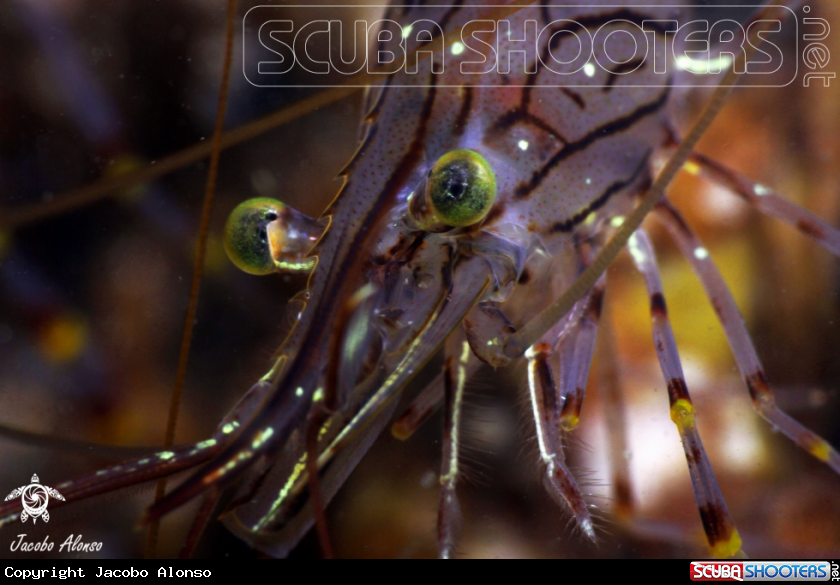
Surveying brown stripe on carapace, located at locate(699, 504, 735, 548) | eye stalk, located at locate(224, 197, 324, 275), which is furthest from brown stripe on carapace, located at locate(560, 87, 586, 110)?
brown stripe on carapace, located at locate(699, 504, 735, 548)

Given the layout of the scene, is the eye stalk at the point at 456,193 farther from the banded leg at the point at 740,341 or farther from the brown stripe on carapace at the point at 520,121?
the banded leg at the point at 740,341

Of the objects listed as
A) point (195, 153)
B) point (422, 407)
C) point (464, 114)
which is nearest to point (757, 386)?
point (422, 407)

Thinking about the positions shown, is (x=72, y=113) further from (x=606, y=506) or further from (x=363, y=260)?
(x=606, y=506)

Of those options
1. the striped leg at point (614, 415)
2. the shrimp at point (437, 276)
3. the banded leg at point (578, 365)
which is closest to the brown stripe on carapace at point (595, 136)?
the shrimp at point (437, 276)

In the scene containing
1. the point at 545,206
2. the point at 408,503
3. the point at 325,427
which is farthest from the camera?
the point at 408,503

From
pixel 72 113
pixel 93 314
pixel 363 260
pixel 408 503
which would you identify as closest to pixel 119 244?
pixel 93 314

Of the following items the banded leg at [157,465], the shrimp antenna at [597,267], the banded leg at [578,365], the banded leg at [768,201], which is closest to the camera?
the banded leg at [157,465]

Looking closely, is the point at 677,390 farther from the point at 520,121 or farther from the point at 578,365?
the point at 520,121
